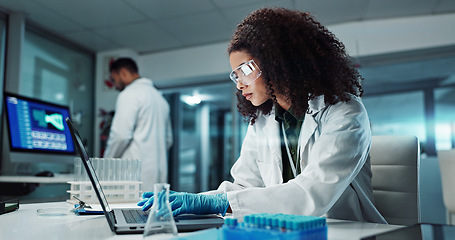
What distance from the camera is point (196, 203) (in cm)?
96

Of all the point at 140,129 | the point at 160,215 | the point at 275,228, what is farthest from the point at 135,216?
the point at 140,129

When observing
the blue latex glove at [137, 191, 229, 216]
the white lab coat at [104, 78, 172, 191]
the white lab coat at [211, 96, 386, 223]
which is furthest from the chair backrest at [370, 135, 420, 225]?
the white lab coat at [104, 78, 172, 191]

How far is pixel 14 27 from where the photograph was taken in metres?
3.23

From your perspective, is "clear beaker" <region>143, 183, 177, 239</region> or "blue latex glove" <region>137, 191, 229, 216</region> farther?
"blue latex glove" <region>137, 191, 229, 216</region>

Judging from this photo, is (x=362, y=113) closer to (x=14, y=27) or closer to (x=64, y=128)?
(x=64, y=128)

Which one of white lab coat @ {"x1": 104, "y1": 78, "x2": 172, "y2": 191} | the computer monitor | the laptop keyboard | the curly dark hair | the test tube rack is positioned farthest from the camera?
white lab coat @ {"x1": 104, "y1": 78, "x2": 172, "y2": 191}

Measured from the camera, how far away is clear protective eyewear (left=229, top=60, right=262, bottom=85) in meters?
1.21

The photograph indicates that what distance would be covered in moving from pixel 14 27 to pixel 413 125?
3960 mm

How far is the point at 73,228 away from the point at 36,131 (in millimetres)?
1758

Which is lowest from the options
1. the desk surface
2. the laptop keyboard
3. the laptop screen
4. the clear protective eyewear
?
the desk surface

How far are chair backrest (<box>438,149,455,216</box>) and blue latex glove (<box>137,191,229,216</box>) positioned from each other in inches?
73.3

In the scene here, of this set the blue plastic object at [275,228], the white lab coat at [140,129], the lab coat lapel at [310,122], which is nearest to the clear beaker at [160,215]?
the blue plastic object at [275,228]

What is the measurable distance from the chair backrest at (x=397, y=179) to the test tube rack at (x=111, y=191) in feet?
2.96

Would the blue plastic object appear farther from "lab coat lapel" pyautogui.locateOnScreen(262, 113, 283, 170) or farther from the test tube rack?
the test tube rack
